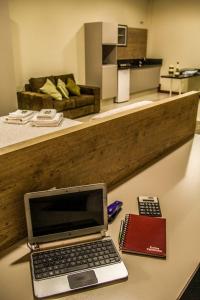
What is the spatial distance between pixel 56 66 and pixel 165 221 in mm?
5202

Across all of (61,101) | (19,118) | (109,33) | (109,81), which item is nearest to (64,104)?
(61,101)

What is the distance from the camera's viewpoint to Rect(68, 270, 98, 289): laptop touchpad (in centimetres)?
85

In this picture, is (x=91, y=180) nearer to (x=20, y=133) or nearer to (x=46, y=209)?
(x=46, y=209)

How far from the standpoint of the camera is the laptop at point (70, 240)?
868mm

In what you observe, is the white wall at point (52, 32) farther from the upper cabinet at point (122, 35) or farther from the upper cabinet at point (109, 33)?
the upper cabinet at point (109, 33)

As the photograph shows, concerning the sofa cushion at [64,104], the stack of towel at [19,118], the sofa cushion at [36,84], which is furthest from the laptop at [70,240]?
the sofa cushion at [36,84]

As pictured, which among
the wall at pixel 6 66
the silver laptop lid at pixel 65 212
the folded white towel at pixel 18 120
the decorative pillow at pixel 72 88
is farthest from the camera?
the decorative pillow at pixel 72 88

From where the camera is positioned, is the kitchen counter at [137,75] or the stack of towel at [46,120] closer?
the stack of towel at [46,120]

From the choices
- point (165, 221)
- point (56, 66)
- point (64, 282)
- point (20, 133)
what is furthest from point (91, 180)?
point (56, 66)

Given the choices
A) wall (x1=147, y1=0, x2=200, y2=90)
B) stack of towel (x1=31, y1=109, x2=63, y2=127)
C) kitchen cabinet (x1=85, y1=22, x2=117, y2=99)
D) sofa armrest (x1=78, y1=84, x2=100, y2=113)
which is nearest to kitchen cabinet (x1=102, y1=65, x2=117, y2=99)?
kitchen cabinet (x1=85, y1=22, x2=117, y2=99)

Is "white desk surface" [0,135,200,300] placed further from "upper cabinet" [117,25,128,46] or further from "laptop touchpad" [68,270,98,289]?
"upper cabinet" [117,25,128,46]

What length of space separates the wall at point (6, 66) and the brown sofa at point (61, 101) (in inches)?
27.7

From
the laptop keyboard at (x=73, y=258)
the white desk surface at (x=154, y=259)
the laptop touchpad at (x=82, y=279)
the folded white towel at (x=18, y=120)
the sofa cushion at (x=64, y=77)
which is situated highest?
the sofa cushion at (x=64, y=77)

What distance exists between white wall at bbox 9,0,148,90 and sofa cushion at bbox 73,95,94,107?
98cm
